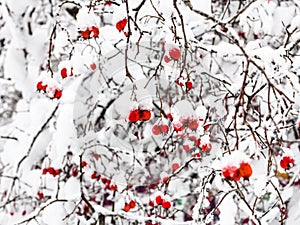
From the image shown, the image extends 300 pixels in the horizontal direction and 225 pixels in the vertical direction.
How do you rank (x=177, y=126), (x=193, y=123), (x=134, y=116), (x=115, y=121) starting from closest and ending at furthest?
(x=134, y=116)
(x=177, y=126)
(x=193, y=123)
(x=115, y=121)

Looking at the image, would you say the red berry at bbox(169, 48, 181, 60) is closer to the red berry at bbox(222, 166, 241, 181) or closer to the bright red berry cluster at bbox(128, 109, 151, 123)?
the bright red berry cluster at bbox(128, 109, 151, 123)

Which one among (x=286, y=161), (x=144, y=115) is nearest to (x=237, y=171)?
(x=144, y=115)

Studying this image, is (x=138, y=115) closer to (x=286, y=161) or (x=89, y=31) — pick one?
(x=89, y=31)

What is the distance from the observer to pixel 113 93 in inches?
157

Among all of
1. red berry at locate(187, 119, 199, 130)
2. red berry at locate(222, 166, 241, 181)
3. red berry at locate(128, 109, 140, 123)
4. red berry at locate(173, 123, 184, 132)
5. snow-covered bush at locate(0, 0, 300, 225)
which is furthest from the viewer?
snow-covered bush at locate(0, 0, 300, 225)

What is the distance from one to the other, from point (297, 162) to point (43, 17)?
351 cm

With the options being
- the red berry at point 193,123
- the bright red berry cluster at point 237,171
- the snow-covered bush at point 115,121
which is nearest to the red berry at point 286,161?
the red berry at point 193,123

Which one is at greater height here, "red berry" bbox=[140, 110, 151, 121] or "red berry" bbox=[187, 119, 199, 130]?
"red berry" bbox=[187, 119, 199, 130]

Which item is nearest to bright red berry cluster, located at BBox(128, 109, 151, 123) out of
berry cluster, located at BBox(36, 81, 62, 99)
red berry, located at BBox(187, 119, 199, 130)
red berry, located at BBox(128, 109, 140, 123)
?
red berry, located at BBox(128, 109, 140, 123)

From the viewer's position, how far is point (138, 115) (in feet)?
5.72

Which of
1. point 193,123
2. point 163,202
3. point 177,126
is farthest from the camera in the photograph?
point 163,202

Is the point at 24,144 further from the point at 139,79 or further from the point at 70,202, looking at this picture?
the point at 139,79

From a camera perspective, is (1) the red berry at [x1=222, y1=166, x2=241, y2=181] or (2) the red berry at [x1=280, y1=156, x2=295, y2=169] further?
(2) the red berry at [x1=280, y1=156, x2=295, y2=169]

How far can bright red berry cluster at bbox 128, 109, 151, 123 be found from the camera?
1.74 metres
